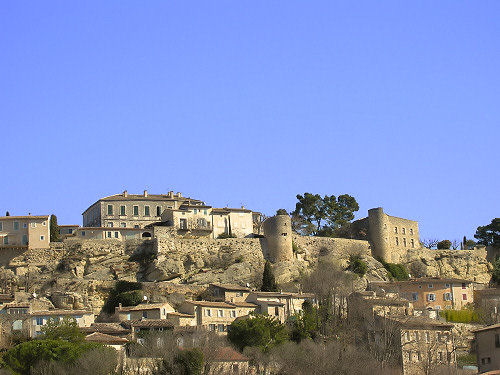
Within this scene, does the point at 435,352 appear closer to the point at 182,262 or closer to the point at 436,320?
the point at 436,320

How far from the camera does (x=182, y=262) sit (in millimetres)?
84812

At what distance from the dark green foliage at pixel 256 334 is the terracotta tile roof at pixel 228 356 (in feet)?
6.83

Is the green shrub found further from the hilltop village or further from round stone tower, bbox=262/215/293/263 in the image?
round stone tower, bbox=262/215/293/263

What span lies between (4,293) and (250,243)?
22.9 m

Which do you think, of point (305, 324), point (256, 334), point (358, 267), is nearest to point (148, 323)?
point (256, 334)

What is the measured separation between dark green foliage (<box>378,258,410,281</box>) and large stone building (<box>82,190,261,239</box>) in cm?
1371

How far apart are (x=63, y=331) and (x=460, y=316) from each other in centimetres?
3406

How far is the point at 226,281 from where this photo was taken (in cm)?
8356

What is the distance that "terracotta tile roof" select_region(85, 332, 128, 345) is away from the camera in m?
63.3

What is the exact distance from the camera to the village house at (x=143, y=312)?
71562 mm

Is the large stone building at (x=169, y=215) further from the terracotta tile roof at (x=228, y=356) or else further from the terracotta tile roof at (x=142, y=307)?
the terracotta tile roof at (x=228, y=356)

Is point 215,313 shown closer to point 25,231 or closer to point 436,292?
point 436,292

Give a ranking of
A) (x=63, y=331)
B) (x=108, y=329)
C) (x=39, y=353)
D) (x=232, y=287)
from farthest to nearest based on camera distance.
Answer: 1. (x=232, y=287)
2. (x=108, y=329)
3. (x=63, y=331)
4. (x=39, y=353)

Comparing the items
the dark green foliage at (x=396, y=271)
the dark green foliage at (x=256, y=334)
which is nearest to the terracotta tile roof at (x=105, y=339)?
the dark green foliage at (x=256, y=334)
